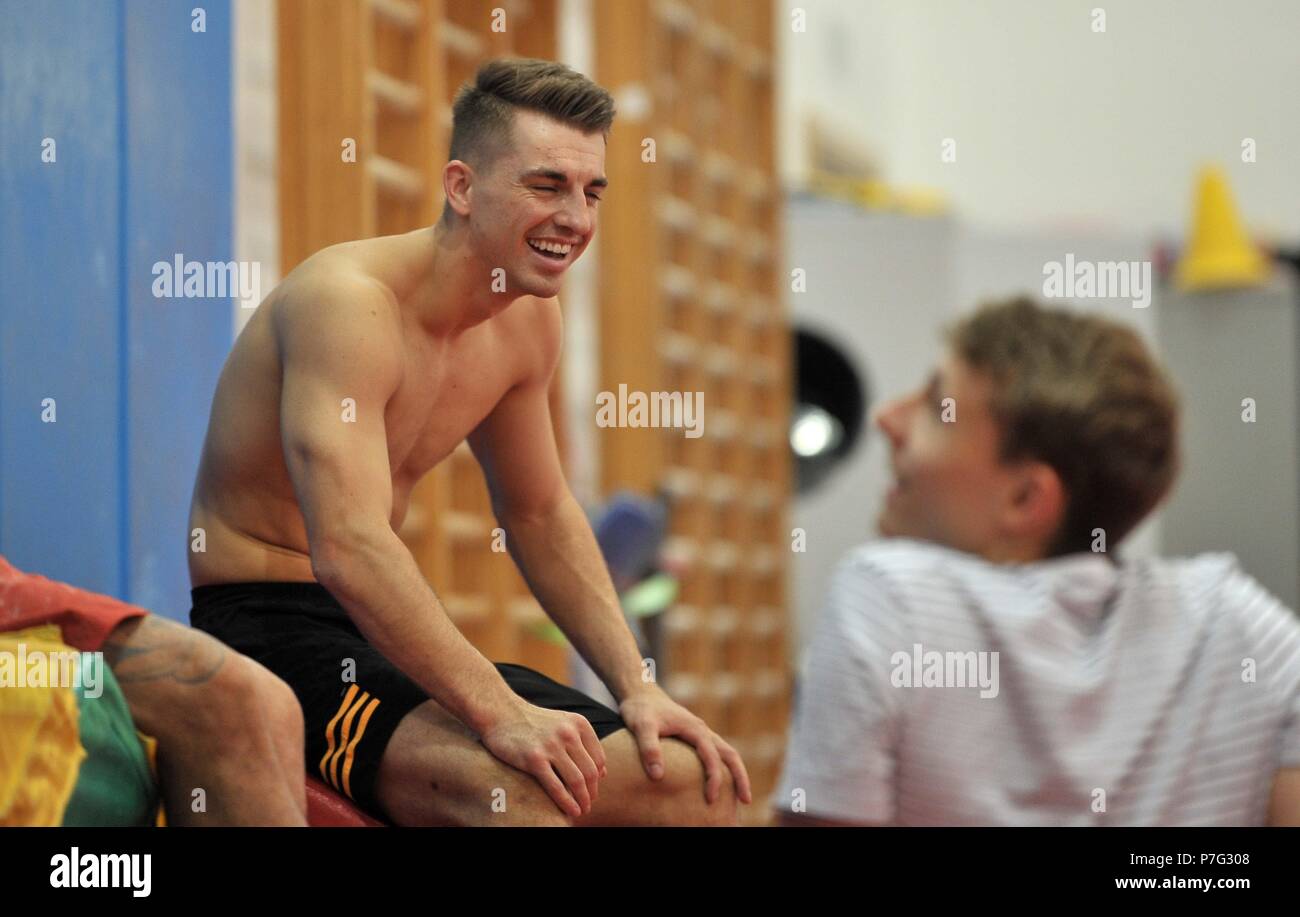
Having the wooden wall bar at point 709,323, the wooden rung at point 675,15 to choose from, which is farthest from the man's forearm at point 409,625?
the wooden rung at point 675,15

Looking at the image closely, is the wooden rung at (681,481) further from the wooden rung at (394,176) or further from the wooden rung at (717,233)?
the wooden rung at (394,176)

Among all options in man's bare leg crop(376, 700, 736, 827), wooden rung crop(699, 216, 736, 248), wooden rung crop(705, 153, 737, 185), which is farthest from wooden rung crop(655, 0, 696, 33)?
man's bare leg crop(376, 700, 736, 827)

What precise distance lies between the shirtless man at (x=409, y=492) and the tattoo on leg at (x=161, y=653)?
8 cm

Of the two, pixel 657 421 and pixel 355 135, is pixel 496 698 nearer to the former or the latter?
pixel 355 135

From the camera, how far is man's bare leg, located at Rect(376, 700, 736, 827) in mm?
1228

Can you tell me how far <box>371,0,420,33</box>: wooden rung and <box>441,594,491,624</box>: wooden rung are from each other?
1.92 feet

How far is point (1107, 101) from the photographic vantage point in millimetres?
6340

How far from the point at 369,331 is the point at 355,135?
29 centimetres

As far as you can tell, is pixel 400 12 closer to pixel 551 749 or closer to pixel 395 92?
pixel 395 92

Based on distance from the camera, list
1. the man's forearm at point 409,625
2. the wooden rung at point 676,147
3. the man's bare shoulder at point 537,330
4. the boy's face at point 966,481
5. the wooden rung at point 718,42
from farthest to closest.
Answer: the wooden rung at point 718,42
the wooden rung at point 676,147
the boy's face at point 966,481
the man's bare shoulder at point 537,330
the man's forearm at point 409,625

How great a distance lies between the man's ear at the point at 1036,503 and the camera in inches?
62.0

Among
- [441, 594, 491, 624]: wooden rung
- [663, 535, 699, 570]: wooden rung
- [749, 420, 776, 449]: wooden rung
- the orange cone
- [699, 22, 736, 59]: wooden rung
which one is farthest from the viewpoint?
the orange cone

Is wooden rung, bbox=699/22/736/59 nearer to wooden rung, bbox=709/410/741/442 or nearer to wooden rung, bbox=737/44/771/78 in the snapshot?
wooden rung, bbox=737/44/771/78
